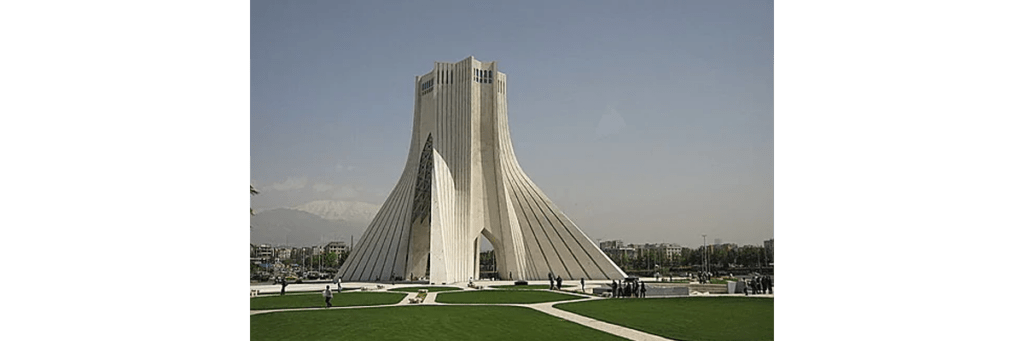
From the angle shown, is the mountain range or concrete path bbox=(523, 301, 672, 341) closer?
concrete path bbox=(523, 301, 672, 341)

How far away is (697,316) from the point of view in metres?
13.4

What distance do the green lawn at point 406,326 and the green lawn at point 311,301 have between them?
559mm

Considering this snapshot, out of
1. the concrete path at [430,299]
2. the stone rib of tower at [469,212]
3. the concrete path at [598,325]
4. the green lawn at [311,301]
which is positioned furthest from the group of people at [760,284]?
the stone rib of tower at [469,212]

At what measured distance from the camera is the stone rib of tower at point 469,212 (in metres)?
31.6

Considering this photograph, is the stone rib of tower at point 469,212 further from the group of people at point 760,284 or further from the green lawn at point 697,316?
the group of people at point 760,284

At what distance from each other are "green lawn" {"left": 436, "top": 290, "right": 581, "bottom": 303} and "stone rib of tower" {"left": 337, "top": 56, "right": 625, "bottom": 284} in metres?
9.47

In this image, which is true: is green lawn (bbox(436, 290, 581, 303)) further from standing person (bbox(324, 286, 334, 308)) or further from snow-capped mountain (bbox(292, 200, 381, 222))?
snow-capped mountain (bbox(292, 200, 381, 222))

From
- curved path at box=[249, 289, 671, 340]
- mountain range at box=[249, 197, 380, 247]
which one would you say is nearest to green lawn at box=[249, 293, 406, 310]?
curved path at box=[249, 289, 671, 340]

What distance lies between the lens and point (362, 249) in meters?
30.5

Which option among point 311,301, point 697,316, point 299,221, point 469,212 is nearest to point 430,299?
point 311,301

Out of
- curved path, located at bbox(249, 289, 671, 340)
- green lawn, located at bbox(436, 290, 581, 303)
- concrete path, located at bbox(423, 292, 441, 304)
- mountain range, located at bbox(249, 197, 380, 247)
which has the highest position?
mountain range, located at bbox(249, 197, 380, 247)

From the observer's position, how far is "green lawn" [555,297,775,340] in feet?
37.5

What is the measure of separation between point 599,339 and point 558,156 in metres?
2.84

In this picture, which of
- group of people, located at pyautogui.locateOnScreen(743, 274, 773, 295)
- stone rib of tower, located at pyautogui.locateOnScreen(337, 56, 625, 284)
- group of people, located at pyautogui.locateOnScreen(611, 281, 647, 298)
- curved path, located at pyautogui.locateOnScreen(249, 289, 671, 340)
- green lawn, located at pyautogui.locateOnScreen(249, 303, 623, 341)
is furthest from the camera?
stone rib of tower, located at pyautogui.locateOnScreen(337, 56, 625, 284)
